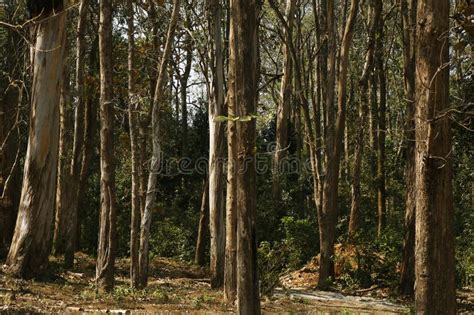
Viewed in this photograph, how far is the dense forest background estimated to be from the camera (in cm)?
1581

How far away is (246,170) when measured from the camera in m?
7.59

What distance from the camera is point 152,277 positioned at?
18609mm

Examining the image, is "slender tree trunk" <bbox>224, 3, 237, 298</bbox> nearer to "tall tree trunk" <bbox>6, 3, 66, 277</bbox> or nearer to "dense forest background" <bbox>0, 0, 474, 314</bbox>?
"dense forest background" <bbox>0, 0, 474, 314</bbox>

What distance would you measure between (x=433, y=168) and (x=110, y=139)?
719 centimetres

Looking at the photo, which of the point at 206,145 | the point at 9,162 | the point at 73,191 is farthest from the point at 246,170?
the point at 206,145

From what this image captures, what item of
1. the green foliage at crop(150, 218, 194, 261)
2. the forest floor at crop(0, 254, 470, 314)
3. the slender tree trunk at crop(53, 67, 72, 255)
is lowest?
the forest floor at crop(0, 254, 470, 314)

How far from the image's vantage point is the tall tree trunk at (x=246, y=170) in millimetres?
7594

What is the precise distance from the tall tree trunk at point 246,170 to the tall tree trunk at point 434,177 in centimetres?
195

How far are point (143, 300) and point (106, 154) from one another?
271cm

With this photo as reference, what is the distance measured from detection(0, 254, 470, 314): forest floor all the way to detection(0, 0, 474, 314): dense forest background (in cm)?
89

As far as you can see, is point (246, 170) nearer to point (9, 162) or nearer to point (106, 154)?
point (106, 154)

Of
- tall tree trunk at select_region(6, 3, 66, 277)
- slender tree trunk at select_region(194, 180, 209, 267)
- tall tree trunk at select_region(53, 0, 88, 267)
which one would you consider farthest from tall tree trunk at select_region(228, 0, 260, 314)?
slender tree trunk at select_region(194, 180, 209, 267)

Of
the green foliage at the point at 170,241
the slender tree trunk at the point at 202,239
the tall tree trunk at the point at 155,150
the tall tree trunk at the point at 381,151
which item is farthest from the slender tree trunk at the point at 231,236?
the green foliage at the point at 170,241

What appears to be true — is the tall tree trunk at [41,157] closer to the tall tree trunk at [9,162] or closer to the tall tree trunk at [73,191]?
the tall tree trunk at [9,162]
